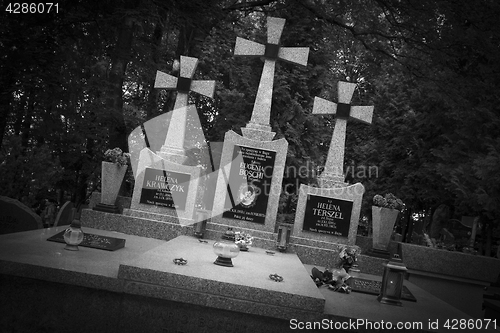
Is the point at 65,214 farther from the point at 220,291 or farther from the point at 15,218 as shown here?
the point at 220,291

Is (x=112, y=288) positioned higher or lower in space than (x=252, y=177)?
lower

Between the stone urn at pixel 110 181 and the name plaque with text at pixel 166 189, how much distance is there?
561 mm

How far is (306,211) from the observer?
10.9m

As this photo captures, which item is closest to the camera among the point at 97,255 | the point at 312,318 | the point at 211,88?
the point at 312,318

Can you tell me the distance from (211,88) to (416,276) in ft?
20.5

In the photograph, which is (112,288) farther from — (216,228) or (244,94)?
(244,94)

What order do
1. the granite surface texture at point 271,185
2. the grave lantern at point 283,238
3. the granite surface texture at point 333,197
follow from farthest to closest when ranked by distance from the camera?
1. the granite surface texture at point 271,185
2. the granite surface texture at point 333,197
3. the grave lantern at point 283,238

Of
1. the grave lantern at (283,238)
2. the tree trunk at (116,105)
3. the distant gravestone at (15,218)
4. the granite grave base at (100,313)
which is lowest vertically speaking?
the granite grave base at (100,313)

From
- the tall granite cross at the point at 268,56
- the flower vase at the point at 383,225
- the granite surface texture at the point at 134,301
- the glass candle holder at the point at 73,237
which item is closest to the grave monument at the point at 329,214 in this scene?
the flower vase at the point at 383,225

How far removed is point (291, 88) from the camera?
1866 centimetres

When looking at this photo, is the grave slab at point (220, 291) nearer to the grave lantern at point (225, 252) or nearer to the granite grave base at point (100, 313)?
the granite grave base at point (100, 313)

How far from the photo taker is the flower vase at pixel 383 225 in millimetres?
10617

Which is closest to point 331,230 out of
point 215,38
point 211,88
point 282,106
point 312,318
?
point 211,88

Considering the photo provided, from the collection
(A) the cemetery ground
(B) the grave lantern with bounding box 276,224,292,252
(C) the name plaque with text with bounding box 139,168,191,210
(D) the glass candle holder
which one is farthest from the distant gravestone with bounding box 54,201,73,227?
(B) the grave lantern with bounding box 276,224,292,252
